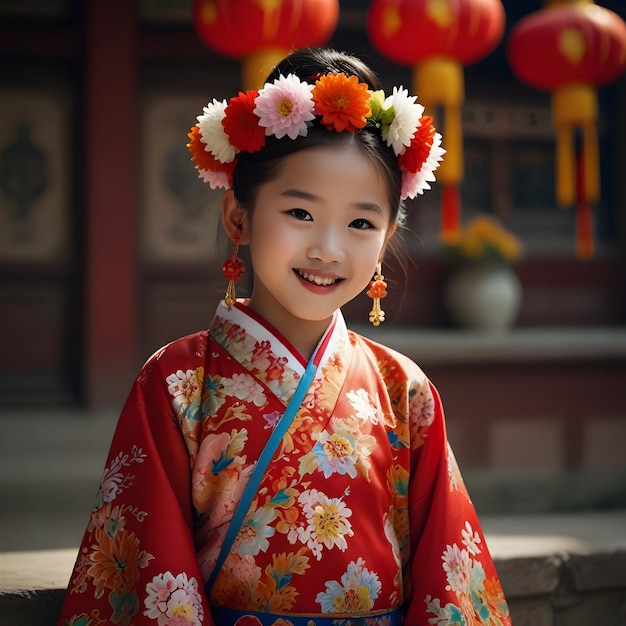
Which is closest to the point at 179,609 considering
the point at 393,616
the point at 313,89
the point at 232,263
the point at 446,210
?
the point at 393,616

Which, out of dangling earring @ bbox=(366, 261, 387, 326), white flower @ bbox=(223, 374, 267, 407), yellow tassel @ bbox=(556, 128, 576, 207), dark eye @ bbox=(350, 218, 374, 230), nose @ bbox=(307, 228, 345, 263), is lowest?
white flower @ bbox=(223, 374, 267, 407)

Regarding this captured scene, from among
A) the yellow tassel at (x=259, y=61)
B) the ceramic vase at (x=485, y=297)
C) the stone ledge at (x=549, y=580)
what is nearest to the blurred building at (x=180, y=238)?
the ceramic vase at (x=485, y=297)

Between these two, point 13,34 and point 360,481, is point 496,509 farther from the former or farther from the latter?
point 13,34

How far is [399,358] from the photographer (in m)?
2.04

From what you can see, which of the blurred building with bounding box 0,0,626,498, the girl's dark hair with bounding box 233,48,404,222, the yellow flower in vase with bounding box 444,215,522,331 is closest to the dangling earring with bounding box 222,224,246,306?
the girl's dark hair with bounding box 233,48,404,222

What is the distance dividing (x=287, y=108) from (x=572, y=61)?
3.45 m

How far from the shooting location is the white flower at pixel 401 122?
1.86 meters

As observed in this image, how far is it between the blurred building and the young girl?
353 centimetres

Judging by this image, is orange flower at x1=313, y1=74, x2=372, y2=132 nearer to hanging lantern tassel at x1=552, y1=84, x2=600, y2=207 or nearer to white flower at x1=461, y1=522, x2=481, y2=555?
white flower at x1=461, y1=522, x2=481, y2=555

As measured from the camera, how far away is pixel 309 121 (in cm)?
181

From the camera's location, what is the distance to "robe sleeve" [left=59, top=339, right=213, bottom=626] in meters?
1.70

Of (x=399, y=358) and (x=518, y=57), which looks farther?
(x=518, y=57)

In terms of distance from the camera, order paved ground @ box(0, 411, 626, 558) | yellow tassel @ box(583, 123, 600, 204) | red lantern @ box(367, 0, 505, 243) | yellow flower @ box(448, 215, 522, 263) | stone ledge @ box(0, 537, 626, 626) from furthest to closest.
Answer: yellow flower @ box(448, 215, 522, 263) → yellow tassel @ box(583, 123, 600, 204) → red lantern @ box(367, 0, 505, 243) → paved ground @ box(0, 411, 626, 558) → stone ledge @ box(0, 537, 626, 626)

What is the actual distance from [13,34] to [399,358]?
4823 millimetres
